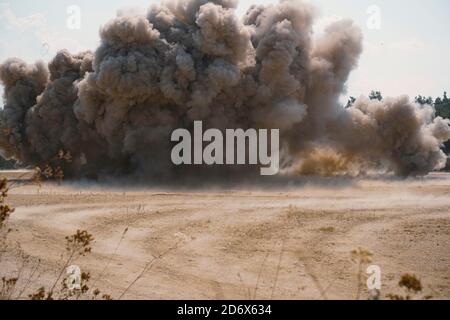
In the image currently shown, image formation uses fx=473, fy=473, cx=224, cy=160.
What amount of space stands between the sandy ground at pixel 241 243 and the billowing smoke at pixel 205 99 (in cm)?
1514

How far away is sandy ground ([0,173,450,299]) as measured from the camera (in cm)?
760

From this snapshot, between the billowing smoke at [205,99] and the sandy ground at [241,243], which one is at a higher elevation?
the billowing smoke at [205,99]

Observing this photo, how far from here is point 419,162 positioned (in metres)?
36.9

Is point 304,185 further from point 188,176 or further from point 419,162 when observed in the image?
point 419,162

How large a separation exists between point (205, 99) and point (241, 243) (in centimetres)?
2194

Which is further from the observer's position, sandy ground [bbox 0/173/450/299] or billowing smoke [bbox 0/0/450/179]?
billowing smoke [bbox 0/0/450/179]

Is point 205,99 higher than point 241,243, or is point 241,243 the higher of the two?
point 205,99

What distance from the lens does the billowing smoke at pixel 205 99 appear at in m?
32.2

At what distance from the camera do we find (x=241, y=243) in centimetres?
1081

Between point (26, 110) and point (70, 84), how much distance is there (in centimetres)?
476

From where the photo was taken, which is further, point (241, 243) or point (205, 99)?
point (205, 99)

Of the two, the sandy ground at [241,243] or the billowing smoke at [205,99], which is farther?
the billowing smoke at [205,99]

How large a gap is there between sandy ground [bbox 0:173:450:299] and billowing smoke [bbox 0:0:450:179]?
1514cm
